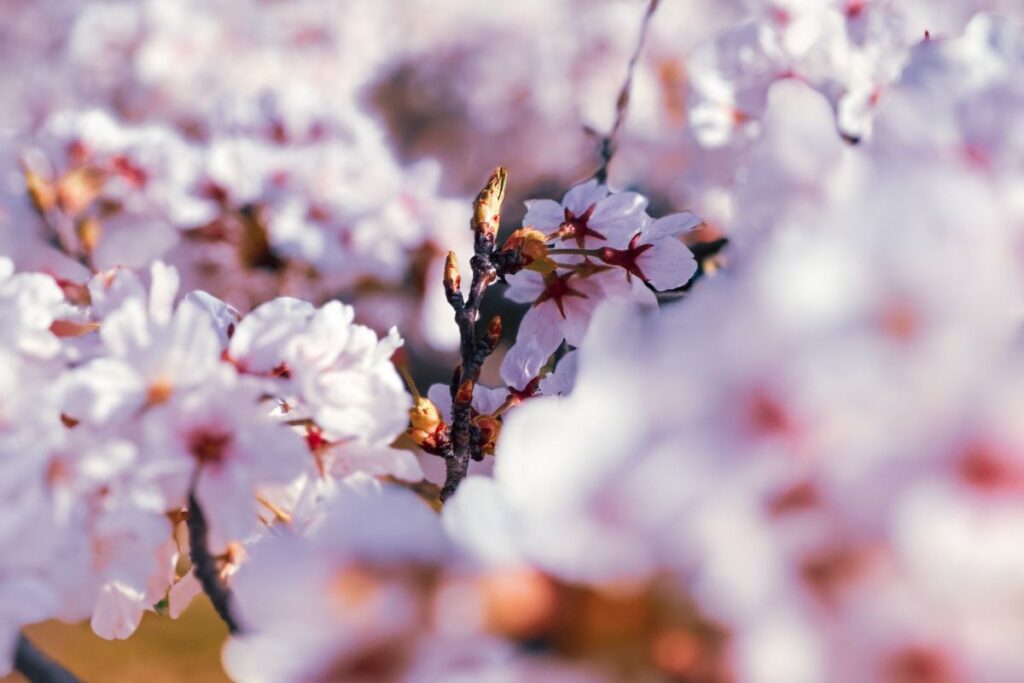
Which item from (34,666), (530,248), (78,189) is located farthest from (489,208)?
(78,189)

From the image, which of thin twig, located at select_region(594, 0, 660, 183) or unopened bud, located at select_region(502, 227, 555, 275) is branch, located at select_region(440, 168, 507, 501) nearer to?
unopened bud, located at select_region(502, 227, 555, 275)

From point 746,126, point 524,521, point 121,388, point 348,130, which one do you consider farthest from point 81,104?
point 524,521

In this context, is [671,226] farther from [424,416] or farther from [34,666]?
[34,666]

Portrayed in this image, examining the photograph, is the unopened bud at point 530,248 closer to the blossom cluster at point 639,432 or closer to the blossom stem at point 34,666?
the blossom cluster at point 639,432

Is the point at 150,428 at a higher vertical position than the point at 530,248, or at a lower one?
lower

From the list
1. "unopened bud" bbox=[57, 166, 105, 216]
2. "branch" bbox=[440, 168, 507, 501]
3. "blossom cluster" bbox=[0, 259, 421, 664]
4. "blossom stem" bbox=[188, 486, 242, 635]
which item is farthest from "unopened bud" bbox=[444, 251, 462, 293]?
"unopened bud" bbox=[57, 166, 105, 216]

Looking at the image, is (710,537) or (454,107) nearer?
(710,537)

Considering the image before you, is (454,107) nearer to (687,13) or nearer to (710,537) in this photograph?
(687,13)

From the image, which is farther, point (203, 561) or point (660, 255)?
point (660, 255)
